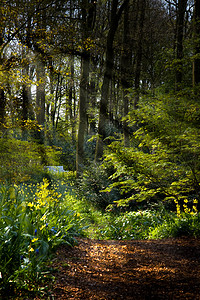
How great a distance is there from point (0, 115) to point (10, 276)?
8.43 m

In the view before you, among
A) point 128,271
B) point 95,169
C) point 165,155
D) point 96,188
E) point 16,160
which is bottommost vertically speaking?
point 96,188

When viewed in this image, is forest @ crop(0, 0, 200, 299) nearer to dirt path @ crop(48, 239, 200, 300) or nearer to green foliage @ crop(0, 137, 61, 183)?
green foliage @ crop(0, 137, 61, 183)

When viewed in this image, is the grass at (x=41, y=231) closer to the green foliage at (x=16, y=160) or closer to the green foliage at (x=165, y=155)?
the green foliage at (x=165, y=155)

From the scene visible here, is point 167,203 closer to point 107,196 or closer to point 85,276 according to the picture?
point 107,196

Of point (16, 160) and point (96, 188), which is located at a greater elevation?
point (16, 160)

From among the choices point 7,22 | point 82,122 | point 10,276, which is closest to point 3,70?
point 7,22

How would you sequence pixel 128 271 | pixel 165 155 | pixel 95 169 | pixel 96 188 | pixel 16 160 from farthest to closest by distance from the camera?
pixel 16 160
pixel 95 169
pixel 96 188
pixel 165 155
pixel 128 271

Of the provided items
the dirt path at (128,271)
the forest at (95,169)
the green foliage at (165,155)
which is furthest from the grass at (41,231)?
the green foliage at (165,155)

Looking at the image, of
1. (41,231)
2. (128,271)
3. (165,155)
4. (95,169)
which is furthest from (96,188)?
(128,271)

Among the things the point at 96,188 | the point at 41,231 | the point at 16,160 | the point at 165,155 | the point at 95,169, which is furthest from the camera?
the point at 16,160

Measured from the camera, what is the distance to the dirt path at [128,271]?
2.24 meters

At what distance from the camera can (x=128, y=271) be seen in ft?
9.12

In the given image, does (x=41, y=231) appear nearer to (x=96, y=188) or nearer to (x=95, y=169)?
(x=96, y=188)

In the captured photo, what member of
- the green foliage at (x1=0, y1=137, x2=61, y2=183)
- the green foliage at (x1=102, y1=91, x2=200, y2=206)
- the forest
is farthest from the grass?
the green foliage at (x1=0, y1=137, x2=61, y2=183)
